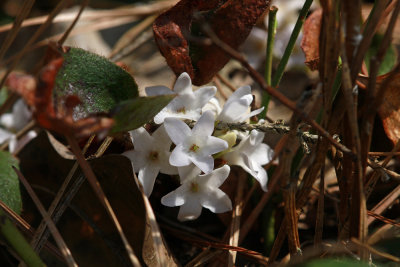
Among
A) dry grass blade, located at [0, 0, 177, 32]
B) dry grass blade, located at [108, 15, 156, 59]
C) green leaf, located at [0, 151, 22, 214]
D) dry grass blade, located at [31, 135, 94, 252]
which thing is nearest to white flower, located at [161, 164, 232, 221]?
dry grass blade, located at [31, 135, 94, 252]

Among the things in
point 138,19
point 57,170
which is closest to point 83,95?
point 57,170

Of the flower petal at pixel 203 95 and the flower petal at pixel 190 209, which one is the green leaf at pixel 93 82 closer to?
the flower petal at pixel 203 95

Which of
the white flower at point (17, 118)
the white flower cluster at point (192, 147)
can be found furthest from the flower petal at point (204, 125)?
the white flower at point (17, 118)

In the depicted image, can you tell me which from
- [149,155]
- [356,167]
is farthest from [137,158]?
[356,167]

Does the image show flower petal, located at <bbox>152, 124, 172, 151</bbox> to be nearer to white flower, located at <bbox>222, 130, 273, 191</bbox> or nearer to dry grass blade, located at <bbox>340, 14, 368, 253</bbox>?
white flower, located at <bbox>222, 130, 273, 191</bbox>

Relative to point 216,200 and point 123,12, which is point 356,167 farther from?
point 123,12

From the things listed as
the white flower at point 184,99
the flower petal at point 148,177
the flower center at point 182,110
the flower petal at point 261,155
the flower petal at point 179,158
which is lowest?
the flower petal at point 261,155
